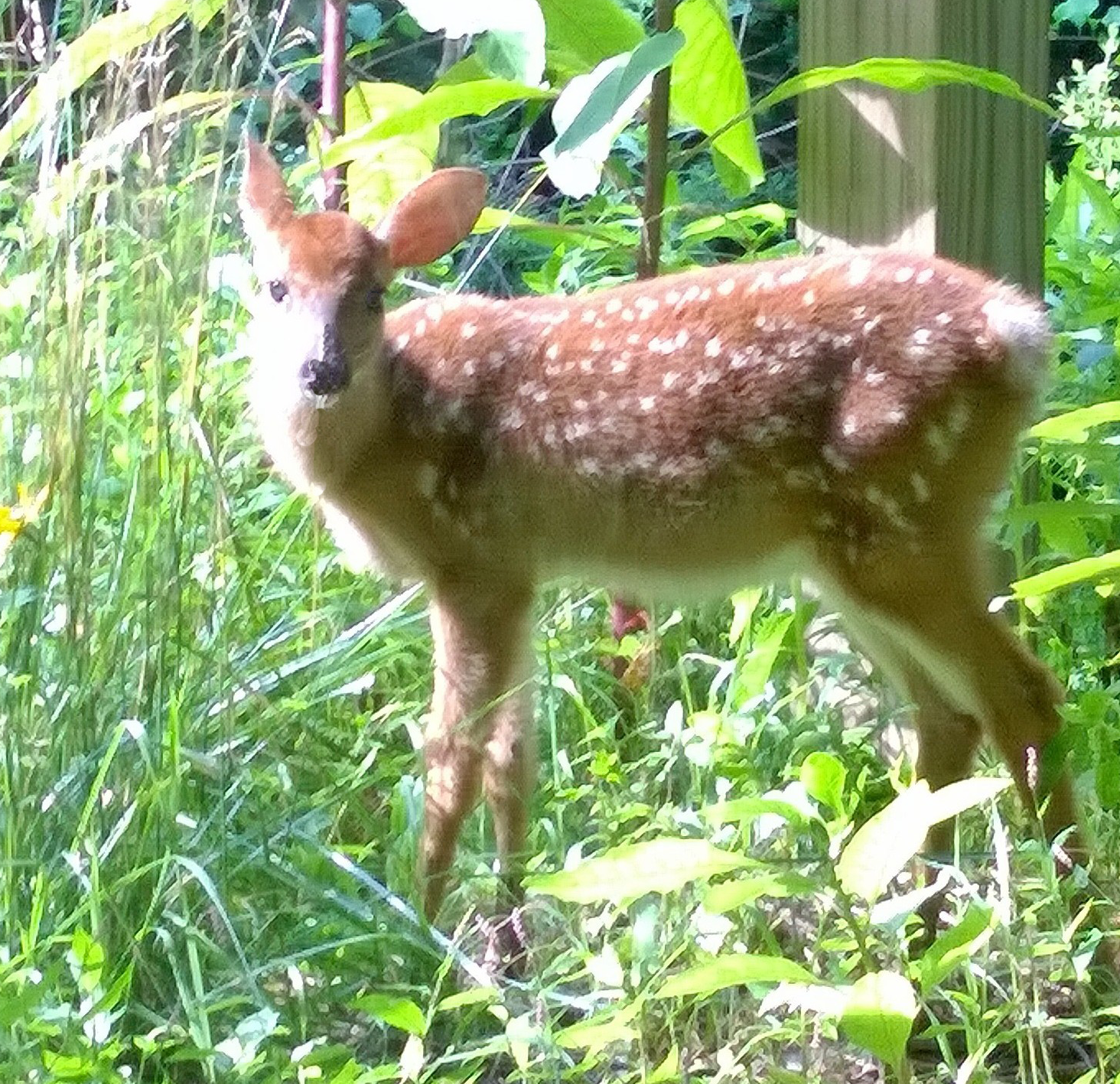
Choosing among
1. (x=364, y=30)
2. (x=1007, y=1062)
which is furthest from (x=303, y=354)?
(x=364, y=30)

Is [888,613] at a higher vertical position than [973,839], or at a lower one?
higher

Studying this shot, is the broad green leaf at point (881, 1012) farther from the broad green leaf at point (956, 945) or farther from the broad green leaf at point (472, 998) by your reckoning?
the broad green leaf at point (472, 998)

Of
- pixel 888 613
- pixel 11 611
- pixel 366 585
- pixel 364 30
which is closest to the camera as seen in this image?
pixel 11 611

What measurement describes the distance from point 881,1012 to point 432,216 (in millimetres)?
1435

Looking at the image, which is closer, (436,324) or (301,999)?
(301,999)

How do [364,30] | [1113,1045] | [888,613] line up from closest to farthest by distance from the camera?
[1113,1045] → [888,613] → [364,30]

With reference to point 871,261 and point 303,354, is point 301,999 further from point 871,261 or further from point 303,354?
point 871,261

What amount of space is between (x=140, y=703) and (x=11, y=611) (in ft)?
0.61

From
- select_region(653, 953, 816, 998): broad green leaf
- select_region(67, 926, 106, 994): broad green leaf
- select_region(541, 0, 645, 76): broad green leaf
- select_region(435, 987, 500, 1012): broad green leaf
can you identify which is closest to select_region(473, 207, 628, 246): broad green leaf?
select_region(541, 0, 645, 76): broad green leaf

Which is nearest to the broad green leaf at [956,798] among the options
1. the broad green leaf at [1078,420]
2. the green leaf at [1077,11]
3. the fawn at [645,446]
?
the broad green leaf at [1078,420]

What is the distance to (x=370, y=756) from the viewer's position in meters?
2.48

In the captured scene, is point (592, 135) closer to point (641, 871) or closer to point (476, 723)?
point (476, 723)

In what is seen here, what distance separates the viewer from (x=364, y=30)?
16.5ft

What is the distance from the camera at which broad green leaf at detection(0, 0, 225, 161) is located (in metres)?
2.13
